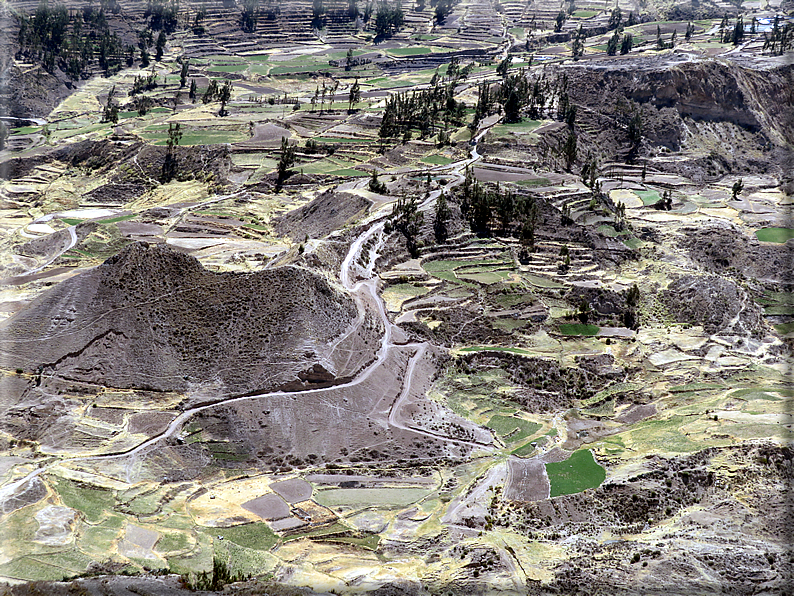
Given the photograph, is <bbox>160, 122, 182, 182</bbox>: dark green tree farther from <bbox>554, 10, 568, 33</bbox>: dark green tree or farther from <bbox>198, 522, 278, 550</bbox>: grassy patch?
<bbox>554, 10, 568, 33</bbox>: dark green tree

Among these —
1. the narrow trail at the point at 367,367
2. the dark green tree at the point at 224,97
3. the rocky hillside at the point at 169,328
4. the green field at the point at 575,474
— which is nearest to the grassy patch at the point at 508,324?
the narrow trail at the point at 367,367

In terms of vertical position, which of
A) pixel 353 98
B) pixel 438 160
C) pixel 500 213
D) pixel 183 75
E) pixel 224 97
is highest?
pixel 183 75

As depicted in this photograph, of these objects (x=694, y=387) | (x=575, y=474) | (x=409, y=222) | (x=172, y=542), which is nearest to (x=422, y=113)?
(x=409, y=222)

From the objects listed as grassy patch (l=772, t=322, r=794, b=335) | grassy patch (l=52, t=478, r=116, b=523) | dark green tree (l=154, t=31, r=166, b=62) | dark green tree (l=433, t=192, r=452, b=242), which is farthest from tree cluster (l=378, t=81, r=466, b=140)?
grassy patch (l=52, t=478, r=116, b=523)

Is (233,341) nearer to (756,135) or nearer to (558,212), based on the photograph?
(558,212)

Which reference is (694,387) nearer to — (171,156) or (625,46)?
(171,156)

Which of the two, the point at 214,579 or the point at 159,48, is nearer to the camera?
the point at 214,579
